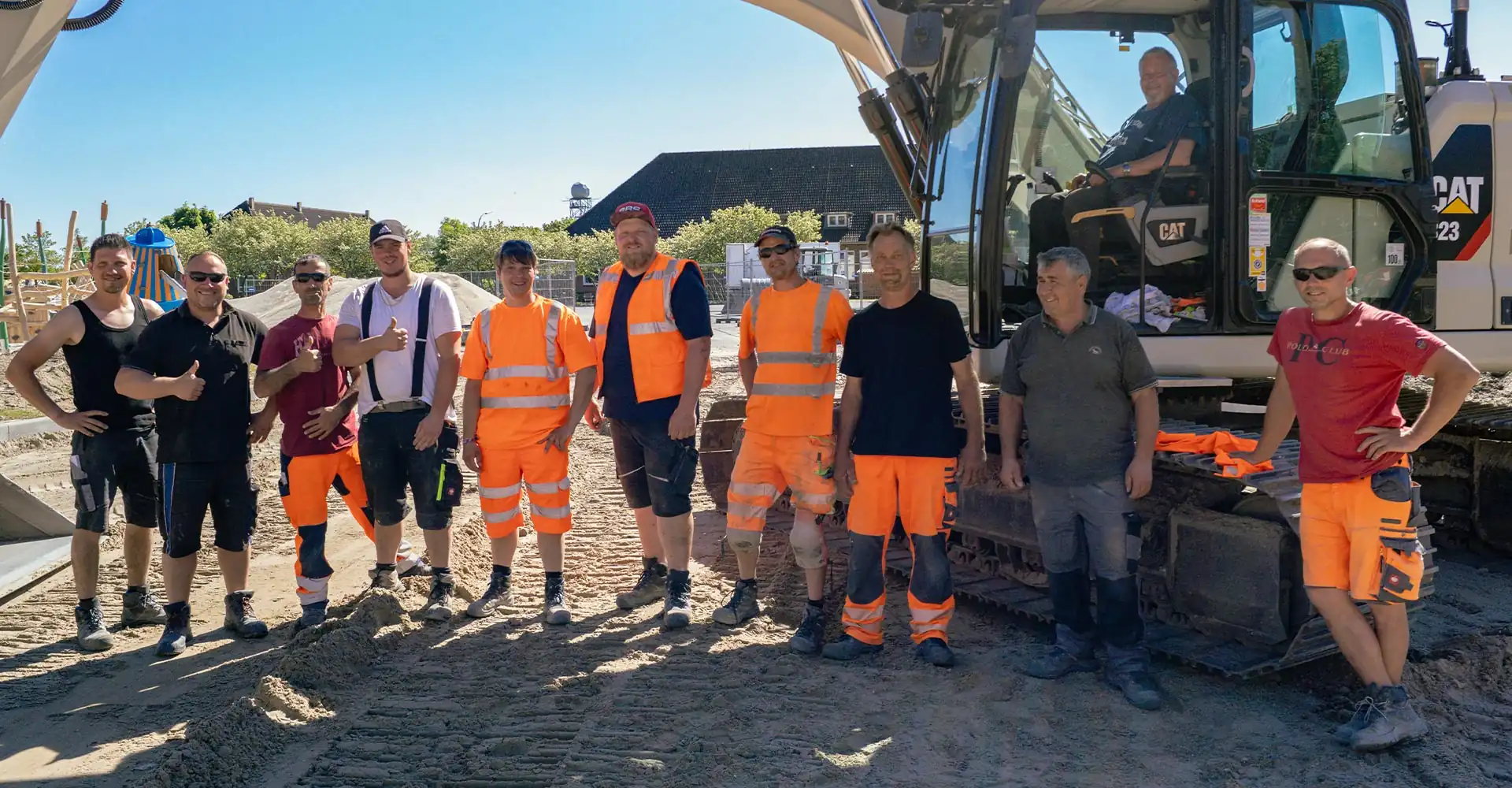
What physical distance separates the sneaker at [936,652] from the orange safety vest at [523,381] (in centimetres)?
195

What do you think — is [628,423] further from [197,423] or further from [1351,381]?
[1351,381]

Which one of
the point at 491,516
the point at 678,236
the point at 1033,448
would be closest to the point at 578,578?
the point at 491,516

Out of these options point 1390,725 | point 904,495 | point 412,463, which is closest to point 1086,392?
point 904,495

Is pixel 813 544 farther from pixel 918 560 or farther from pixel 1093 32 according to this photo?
pixel 1093 32

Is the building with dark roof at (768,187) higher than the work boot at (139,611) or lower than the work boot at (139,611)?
higher

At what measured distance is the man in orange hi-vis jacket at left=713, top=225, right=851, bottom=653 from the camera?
4.71 m

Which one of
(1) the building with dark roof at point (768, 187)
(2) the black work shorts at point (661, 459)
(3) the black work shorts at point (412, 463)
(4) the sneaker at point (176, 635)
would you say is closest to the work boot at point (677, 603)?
(2) the black work shorts at point (661, 459)

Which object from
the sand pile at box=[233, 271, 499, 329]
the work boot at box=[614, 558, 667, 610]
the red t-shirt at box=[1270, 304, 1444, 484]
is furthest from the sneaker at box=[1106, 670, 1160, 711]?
the sand pile at box=[233, 271, 499, 329]

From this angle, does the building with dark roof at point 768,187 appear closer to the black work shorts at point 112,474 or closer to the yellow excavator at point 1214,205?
the yellow excavator at point 1214,205

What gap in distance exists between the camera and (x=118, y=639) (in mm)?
5117

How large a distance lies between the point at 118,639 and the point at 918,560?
379 cm

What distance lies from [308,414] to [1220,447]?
4.01m

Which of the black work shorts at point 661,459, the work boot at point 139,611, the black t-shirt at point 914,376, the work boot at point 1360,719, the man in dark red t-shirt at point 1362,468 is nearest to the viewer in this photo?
the man in dark red t-shirt at point 1362,468

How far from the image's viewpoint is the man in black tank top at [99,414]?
4934mm
